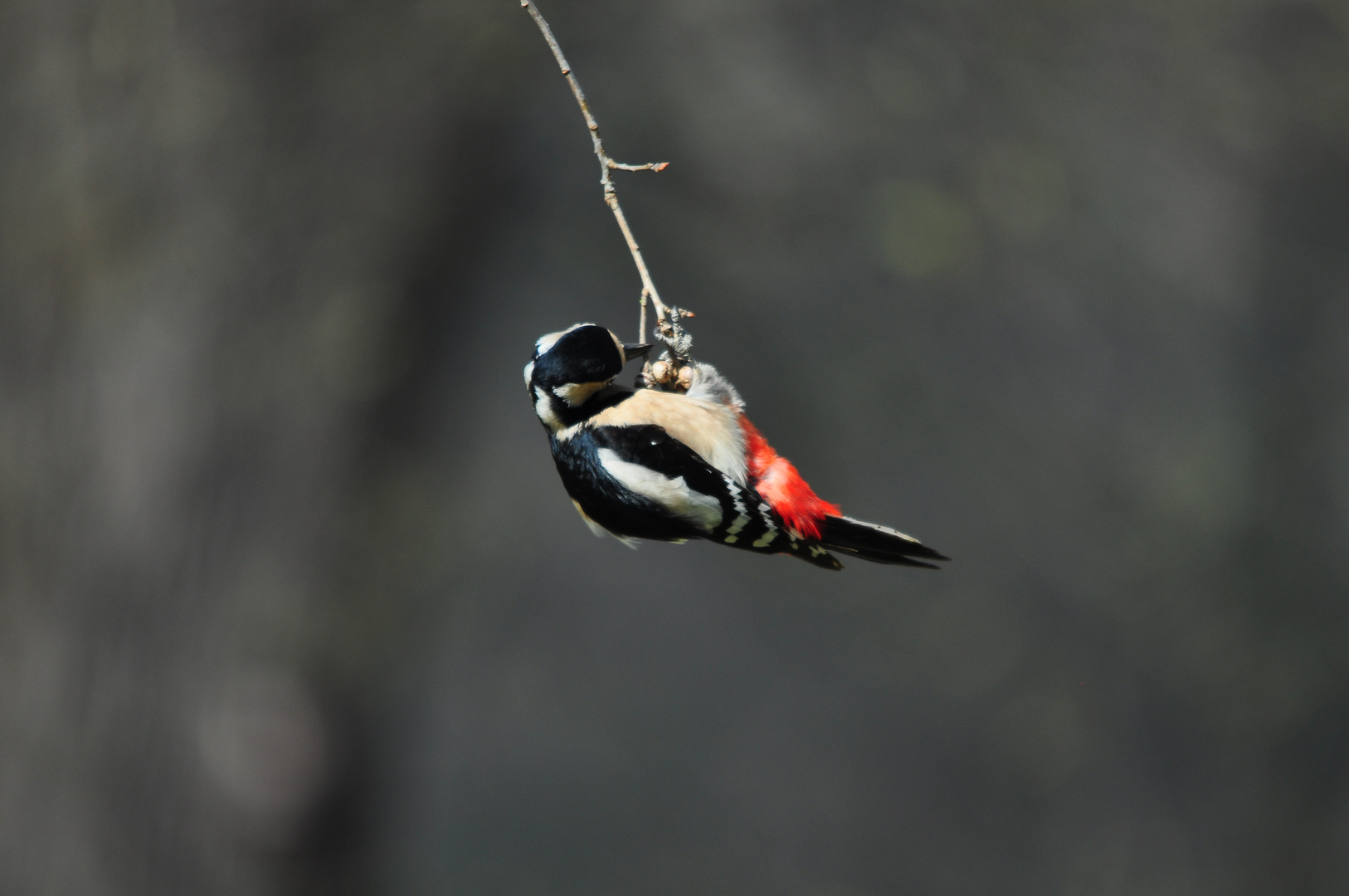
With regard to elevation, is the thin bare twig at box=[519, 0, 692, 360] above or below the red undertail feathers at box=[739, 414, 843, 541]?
above

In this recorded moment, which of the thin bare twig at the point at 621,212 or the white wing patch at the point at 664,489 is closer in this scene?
the thin bare twig at the point at 621,212

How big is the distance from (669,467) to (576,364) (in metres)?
0.24

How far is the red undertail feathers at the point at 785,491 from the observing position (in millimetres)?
1743

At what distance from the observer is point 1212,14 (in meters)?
3.85

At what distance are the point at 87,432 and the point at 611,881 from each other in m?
2.44

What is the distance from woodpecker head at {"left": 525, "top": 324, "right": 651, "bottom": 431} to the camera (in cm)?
155

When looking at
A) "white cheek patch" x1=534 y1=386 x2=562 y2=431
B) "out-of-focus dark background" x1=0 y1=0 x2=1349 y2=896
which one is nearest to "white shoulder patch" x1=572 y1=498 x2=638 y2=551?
"white cheek patch" x1=534 y1=386 x2=562 y2=431

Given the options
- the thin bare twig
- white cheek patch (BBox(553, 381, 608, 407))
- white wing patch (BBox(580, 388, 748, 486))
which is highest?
the thin bare twig

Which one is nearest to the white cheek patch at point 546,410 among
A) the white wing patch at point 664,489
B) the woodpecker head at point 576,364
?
the woodpecker head at point 576,364

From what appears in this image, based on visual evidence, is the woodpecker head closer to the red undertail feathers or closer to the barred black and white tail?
the red undertail feathers

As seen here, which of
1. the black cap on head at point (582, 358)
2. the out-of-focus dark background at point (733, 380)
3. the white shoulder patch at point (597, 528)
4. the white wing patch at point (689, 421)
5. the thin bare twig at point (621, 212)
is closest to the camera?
the thin bare twig at point (621, 212)

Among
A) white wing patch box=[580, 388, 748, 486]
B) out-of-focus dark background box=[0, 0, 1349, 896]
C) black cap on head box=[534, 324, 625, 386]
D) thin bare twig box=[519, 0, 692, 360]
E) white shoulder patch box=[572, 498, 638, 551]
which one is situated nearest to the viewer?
thin bare twig box=[519, 0, 692, 360]

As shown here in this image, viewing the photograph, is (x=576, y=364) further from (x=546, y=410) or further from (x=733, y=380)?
(x=733, y=380)

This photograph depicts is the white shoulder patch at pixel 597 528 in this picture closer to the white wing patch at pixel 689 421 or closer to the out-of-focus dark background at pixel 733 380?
the white wing patch at pixel 689 421
